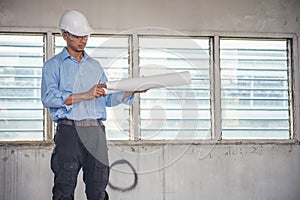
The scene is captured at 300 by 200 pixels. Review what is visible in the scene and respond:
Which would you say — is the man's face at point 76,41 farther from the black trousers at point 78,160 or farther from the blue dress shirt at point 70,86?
the black trousers at point 78,160

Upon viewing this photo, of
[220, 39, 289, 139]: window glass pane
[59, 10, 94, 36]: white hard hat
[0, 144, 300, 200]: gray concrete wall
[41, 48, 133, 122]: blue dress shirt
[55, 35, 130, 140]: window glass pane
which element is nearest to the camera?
[41, 48, 133, 122]: blue dress shirt

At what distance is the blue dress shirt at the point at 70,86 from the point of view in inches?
146

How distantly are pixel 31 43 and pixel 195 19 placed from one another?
1469mm

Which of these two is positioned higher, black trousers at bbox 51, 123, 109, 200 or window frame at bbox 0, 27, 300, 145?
window frame at bbox 0, 27, 300, 145

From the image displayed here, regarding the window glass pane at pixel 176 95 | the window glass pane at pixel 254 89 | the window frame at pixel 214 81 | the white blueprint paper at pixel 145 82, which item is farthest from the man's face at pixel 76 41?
the window glass pane at pixel 254 89

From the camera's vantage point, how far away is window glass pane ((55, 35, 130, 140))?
5.03 metres

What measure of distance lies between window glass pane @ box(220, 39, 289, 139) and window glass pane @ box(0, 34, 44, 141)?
5.45 feet

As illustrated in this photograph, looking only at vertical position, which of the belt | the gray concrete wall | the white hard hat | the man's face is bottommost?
the gray concrete wall

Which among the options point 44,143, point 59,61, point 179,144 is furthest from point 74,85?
point 179,144

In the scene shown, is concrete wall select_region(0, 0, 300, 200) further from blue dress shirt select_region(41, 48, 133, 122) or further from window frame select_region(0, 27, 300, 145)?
blue dress shirt select_region(41, 48, 133, 122)

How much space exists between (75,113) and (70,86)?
187 mm

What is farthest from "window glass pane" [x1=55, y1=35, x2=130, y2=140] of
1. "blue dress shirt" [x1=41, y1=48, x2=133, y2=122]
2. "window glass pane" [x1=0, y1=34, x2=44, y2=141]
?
"blue dress shirt" [x1=41, y1=48, x2=133, y2=122]

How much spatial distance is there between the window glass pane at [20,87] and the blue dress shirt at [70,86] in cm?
114

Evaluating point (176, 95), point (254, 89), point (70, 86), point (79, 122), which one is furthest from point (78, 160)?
point (254, 89)
